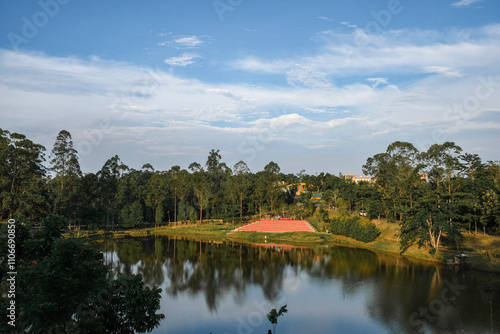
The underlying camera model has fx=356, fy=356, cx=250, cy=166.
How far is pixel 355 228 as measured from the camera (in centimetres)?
4928

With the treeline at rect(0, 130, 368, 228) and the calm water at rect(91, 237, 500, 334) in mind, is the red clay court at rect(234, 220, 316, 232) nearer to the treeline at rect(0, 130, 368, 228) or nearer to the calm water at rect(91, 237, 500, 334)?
the treeline at rect(0, 130, 368, 228)

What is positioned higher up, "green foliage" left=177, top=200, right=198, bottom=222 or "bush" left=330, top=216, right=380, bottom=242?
"green foliage" left=177, top=200, right=198, bottom=222

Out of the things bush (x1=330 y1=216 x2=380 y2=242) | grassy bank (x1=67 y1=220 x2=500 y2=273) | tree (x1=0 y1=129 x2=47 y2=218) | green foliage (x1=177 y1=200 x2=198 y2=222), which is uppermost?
tree (x1=0 y1=129 x2=47 y2=218)

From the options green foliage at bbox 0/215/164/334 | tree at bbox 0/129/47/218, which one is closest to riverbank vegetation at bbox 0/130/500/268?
tree at bbox 0/129/47/218

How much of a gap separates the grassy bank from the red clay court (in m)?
3.71

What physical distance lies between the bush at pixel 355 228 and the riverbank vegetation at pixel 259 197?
121 cm

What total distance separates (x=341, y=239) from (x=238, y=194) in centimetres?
2704

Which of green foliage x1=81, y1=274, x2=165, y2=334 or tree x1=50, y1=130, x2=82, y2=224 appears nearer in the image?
green foliage x1=81, y1=274, x2=165, y2=334

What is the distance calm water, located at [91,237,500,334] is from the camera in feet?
67.4

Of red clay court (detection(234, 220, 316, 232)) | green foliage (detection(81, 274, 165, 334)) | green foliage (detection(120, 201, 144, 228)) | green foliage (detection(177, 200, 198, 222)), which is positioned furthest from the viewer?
green foliage (detection(177, 200, 198, 222))

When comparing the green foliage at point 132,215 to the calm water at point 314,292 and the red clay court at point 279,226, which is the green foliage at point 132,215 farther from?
the calm water at point 314,292

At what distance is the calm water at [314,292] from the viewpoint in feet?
67.4

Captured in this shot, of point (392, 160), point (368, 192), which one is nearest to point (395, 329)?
point (368, 192)

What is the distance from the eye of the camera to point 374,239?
48.2m
